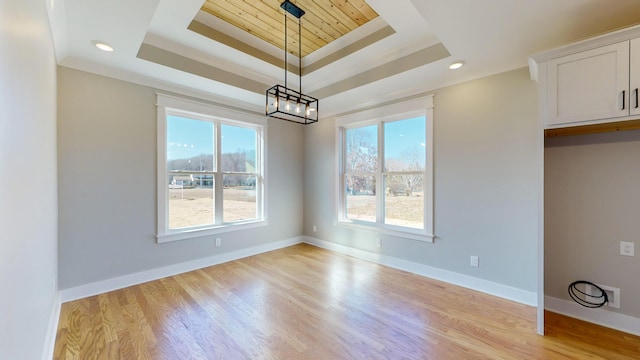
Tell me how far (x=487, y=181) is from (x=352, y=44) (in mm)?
2263

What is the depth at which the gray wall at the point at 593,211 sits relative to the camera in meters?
2.16

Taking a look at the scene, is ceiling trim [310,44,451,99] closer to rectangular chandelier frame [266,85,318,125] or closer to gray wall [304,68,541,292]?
rectangular chandelier frame [266,85,318,125]

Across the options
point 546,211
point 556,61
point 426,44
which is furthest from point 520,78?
point 546,211

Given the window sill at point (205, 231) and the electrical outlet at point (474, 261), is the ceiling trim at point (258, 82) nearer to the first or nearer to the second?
the window sill at point (205, 231)

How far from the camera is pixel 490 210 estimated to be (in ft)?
9.50

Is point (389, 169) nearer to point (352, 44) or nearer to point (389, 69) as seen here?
point (389, 69)

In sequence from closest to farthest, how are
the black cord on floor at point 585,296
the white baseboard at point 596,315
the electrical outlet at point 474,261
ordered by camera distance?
the white baseboard at point 596,315 < the black cord on floor at point 585,296 < the electrical outlet at point 474,261

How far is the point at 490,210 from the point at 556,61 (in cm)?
156

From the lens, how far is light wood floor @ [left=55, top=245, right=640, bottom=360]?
1.93 metres

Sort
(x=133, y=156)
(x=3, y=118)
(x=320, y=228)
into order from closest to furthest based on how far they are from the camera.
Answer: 1. (x=3, y=118)
2. (x=133, y=156)
3. (x=320, y=228)

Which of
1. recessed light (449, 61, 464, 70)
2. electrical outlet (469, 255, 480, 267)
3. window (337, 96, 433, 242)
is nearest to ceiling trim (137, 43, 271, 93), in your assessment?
window (337, 96, 433, 242)

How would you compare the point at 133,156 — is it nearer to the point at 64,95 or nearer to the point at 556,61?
the point at 64,95

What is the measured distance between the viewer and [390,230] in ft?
12.4

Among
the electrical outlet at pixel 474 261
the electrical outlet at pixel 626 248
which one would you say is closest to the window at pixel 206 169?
the electrical outlet at pixel 474 261
